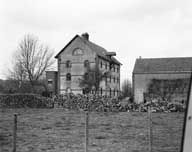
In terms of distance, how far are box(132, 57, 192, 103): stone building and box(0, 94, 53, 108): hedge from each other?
19.8 metres

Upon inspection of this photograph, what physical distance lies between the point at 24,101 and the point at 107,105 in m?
7.67

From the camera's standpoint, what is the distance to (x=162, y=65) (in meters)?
39.7

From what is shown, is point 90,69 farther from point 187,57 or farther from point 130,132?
point 130,132

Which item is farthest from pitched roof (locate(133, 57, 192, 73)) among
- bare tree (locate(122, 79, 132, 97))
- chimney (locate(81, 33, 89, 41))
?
bare tree (locate(122, 79, 132, 97))

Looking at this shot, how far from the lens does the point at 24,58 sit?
46.3 m

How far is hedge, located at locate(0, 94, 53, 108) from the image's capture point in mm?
20500

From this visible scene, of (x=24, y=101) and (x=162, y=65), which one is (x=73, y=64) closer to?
(x=162, y=65)

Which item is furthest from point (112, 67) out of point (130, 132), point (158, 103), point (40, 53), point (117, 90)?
point (130, 132)

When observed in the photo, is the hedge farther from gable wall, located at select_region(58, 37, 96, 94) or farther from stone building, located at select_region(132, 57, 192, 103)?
gable wall, located at select_region(58, 37, 96, 94)

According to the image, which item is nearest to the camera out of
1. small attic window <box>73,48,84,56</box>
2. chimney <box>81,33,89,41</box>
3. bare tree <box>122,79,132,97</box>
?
small attic window <box>73,48,84,56</box>

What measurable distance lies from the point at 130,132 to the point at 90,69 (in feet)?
99.8

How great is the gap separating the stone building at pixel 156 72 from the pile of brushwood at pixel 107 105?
64.0 ft

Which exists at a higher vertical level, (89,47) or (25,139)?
(89,47)


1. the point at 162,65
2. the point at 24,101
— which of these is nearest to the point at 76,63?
the point at 162,65
